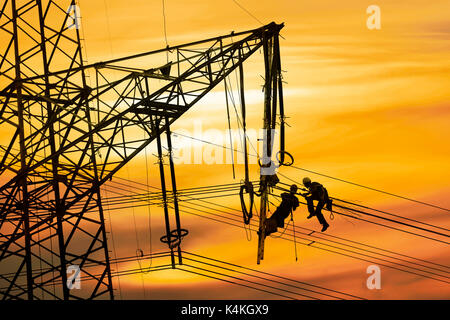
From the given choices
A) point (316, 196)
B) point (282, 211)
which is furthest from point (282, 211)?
point (316, 196)

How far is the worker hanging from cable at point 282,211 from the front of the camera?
32.8 metres

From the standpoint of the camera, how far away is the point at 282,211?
3300 cm

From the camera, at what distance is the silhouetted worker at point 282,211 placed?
108 feet

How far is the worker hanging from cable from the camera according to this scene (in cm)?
3278

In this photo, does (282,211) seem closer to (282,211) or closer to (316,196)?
(282,211)

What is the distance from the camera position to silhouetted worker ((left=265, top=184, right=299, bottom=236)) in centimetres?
3281

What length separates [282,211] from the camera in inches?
1299
